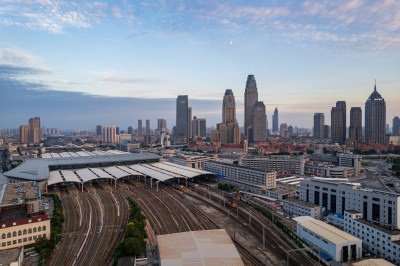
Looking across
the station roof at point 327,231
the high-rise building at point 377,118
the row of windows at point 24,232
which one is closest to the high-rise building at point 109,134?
the high-rise building at point 377,118

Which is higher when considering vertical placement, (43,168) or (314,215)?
(43,168)

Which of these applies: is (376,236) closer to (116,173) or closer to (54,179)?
(116,173)

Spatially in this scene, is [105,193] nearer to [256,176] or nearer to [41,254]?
[41,254]

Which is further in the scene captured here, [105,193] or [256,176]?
[256,176]

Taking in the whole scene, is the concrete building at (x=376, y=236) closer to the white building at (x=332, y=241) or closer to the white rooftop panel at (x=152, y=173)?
the white building at (x=332, y=241)

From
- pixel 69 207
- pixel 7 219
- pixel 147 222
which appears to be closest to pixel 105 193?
pixel 69 207

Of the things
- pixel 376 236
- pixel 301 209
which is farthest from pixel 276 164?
pixel 376 236

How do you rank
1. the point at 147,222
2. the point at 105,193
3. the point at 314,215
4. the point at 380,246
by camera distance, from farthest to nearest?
the point at 105,193
the point at 314,215
the point at 147,222
the point at 380,246

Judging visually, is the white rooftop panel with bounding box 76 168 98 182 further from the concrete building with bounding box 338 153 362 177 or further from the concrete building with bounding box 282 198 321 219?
the concrete building with bounding box 338 153 362 177
